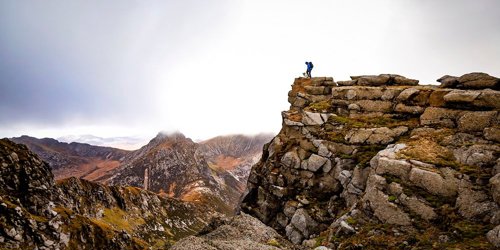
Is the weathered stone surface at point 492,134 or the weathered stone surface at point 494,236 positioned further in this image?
the weathered stone surface at point 492,134

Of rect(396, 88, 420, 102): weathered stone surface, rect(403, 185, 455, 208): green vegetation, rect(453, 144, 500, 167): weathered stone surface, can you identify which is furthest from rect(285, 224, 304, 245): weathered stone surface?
rect(396, 88, 420, 102): weathered stone surface

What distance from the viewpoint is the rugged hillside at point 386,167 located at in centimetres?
2595

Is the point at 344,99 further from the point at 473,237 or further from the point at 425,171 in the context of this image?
the point at 473,237

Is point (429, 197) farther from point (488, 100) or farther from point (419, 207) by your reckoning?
point (488, 100)

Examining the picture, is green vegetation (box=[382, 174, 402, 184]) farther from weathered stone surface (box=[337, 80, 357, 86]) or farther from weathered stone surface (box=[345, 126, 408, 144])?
weathered stone surface (box=[337, 80, 357, 86])

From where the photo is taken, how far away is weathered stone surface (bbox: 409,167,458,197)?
89.8 feet

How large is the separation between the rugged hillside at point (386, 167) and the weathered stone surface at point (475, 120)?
92mm

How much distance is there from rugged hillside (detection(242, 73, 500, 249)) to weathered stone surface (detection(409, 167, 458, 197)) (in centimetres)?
9

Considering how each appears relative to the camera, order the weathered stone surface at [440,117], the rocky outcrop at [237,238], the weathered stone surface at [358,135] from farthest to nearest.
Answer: the weathered stone surface at [358,135] < the weathered stone surface at [440,117] < the rocky outcrop at [237,238]

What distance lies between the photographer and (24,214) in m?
79.8

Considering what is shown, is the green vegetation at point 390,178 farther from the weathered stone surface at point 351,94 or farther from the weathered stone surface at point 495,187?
the weathered stone surface at point 351,94

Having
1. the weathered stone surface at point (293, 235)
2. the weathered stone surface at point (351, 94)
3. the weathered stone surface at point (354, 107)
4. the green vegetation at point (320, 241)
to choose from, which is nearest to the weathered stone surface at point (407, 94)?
the weathered stone surface at point (354, 107)

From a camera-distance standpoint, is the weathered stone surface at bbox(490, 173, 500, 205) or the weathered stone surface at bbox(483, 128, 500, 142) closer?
the weathered stone surface at bbox(490, 173, 500, 205)

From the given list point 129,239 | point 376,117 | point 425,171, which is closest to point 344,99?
point 376,117
